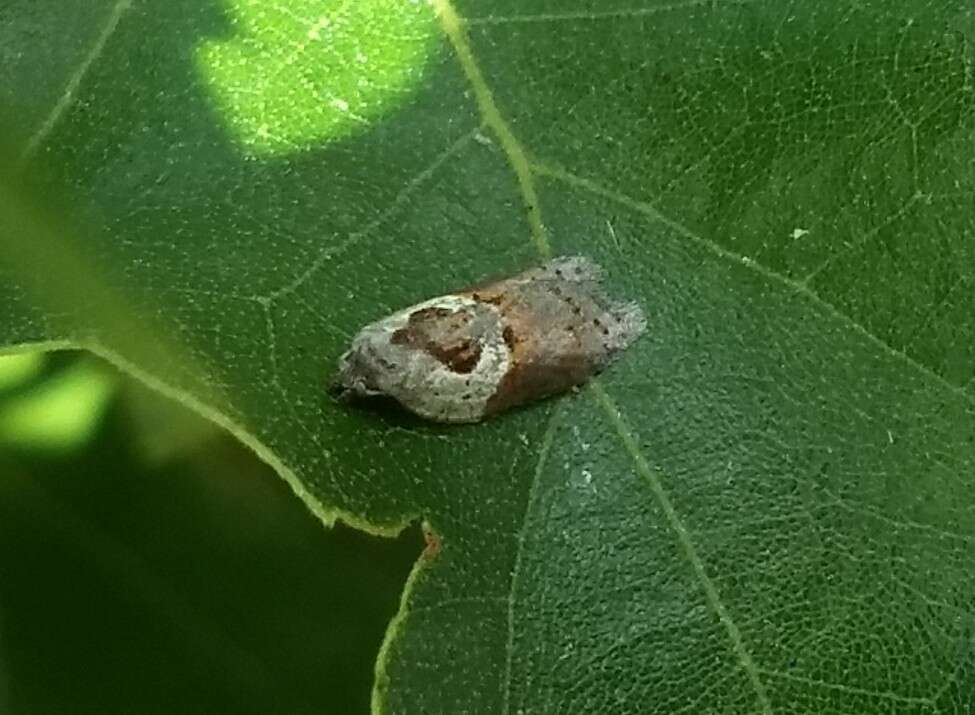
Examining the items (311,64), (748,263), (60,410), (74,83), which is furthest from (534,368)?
(60,410)

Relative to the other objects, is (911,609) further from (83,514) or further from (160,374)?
(83,514)

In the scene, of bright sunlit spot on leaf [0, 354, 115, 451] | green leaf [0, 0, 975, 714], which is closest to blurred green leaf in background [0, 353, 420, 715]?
bright sunlit spot on leaf [0, 354, 115, 451]

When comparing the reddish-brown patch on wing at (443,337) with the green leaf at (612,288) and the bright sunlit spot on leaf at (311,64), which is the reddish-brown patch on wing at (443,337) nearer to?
the green leaf at (612,288)

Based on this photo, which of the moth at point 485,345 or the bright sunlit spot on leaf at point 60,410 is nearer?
the moth at point 485,345

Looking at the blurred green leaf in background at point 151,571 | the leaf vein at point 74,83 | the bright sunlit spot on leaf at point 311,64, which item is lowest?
the blurred green leaf in background at point 151,571

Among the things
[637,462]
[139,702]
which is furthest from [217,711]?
[637,462]

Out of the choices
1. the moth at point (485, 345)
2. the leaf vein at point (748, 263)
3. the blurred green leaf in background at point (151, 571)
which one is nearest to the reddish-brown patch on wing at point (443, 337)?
the moth at point (485, 345)

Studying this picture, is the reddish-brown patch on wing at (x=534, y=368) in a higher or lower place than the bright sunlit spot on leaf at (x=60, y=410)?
lower
